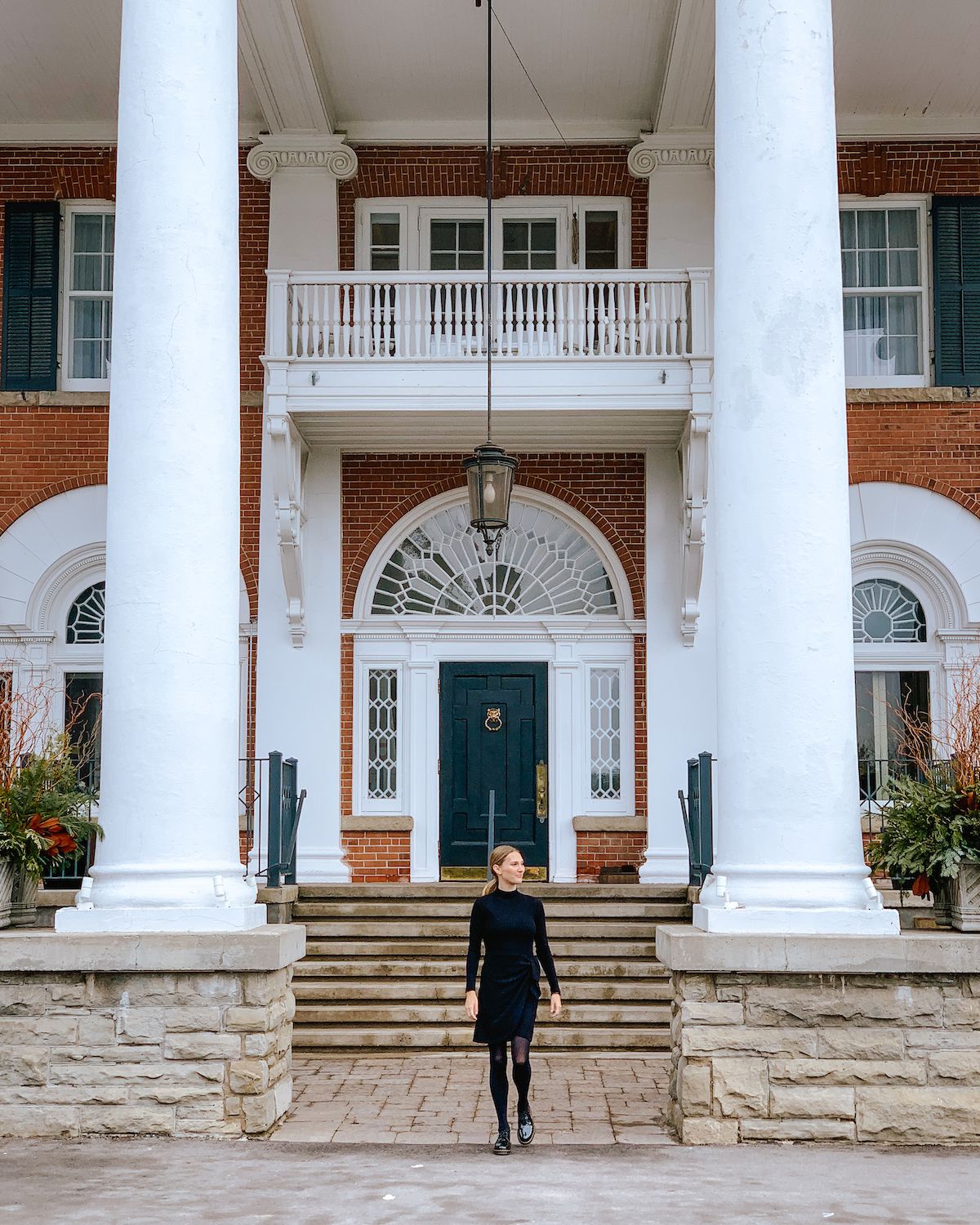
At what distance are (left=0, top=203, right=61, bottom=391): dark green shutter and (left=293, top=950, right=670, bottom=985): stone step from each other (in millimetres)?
6790

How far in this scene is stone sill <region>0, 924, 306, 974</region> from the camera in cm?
757

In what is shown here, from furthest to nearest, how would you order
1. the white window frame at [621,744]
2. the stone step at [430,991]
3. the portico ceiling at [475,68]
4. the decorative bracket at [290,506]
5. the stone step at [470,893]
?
the white window frame at [621,744]
the decorative bracket at [290,506]
the portico ceiling at [475,68]
the stone step at [470,893]
the stone step at [430,991]

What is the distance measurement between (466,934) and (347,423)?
198 inches

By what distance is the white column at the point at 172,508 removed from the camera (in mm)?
7941

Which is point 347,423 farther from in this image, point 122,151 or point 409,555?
point 122,151

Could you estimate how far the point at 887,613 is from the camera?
15078 mm

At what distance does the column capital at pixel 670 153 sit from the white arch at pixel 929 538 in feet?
11.8

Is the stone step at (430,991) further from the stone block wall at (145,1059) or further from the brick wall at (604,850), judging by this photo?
the stone block wall at (145,1059)

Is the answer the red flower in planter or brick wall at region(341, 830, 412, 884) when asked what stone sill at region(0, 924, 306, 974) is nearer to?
the red flower in planter

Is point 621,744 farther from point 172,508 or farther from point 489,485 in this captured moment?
point 172,508

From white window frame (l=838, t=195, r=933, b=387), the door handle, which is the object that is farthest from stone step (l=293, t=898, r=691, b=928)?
white window frame (l=838, t=195, r=933, b=387)

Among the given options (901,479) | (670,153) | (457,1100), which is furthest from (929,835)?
(670,153)

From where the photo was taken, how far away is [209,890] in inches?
311

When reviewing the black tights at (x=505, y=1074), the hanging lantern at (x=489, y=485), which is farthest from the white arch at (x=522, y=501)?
the black tights at (x=505, y=1074)
